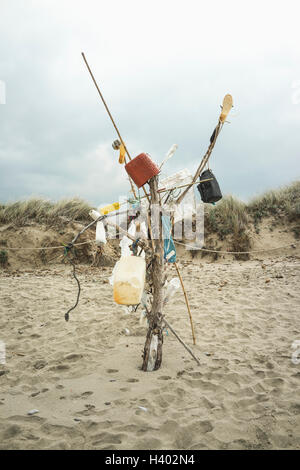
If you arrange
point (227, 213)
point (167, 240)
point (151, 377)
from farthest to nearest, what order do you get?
point (227, 213) < point (167, 240) < point (151, 377)

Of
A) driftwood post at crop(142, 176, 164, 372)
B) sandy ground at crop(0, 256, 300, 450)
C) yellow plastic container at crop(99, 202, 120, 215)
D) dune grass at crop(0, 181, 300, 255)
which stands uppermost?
dune grass at crop(0, 181, 300, 255)

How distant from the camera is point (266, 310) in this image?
15.3 ft

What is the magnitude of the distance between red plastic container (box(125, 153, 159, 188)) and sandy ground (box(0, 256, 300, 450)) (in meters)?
1.81

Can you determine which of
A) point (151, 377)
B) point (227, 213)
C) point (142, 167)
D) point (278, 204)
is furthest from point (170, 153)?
point (278, 204)

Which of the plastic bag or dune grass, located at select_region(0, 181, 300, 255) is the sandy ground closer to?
the plastic bag

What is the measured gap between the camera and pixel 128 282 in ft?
7.29

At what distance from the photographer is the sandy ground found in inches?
80.0

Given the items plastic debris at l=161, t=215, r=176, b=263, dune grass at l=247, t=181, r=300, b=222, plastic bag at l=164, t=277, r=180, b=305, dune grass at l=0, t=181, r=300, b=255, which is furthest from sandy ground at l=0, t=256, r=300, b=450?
dune grass at l=247, t=181, r=300, b=222

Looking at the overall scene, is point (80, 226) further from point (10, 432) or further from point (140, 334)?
point (10, 432)

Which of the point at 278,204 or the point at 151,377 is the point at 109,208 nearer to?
the point at 151,377

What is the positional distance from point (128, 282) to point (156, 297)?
68 centimetres

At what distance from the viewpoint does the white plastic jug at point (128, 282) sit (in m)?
2.21

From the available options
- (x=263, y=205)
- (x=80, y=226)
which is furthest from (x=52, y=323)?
(x=263, y=205)
